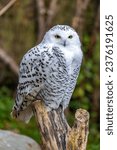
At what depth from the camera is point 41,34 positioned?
220 inches

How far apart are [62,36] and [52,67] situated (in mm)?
172

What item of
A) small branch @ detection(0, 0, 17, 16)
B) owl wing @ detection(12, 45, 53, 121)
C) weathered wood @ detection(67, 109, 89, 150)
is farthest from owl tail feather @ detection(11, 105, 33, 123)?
small branch @ detection(0, 0, 17, 16)

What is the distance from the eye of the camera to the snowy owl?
3195 millimetres

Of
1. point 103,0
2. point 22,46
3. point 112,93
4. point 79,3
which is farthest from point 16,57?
point 112,93

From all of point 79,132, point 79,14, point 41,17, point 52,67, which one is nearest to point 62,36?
point 52,67

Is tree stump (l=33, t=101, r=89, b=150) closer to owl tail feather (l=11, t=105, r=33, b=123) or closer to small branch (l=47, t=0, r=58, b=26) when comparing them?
owl tail feather (l=11, t=105, r=33, b=123)

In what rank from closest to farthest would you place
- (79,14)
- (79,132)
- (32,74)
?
(79,132) → (32,74) → (79,14)

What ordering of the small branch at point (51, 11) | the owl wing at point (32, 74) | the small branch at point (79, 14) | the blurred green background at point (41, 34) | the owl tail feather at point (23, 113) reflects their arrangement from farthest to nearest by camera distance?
the blurred green background at point (41, 34)
the small branch at point (51, 11)
the small branch at point (79, 14)
the owl tail feather at point (23, 113)
the owl wing at point (32, 74)

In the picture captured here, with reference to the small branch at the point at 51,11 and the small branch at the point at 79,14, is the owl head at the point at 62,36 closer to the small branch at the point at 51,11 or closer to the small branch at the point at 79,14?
the small branch at the point at 79,14

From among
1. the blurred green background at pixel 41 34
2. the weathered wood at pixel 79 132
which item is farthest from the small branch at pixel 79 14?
the weathered wood at pixel 79 132

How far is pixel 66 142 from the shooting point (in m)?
3.26

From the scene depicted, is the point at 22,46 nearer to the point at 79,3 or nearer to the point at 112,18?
the point at 79,3

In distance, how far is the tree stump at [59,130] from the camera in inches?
123

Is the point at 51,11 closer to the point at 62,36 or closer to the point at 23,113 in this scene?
the point at 23,113
